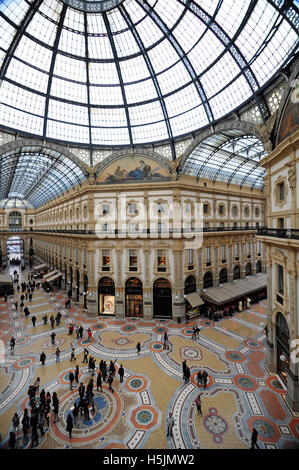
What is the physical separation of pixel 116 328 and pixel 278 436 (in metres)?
16.4

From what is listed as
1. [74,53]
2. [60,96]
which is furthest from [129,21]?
[60,96]

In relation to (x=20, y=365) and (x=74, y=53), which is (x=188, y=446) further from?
(x=74, y=53)

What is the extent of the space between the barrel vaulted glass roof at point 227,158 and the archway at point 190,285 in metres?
13.5

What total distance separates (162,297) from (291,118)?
2070 cm

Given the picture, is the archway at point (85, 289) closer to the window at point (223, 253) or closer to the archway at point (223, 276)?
the archway at point (223, 276)

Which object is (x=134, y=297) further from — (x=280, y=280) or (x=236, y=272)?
(x=236, y=272)

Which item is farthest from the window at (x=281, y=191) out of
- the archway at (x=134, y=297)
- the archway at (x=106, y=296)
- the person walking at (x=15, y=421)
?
the person walking at (x=15, y=421)

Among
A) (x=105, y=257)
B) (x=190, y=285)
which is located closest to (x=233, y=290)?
(x=190, y=285)

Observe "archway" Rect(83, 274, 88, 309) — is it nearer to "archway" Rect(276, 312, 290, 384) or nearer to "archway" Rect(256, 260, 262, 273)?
"archway" Rect(276, 312, 290, 384)

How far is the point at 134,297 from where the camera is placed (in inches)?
1050

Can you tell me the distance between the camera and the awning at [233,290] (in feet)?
89.7

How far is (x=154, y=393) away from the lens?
1429 centimetres

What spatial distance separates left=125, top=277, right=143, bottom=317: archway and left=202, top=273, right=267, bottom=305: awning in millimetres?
8204

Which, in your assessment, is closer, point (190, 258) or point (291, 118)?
point (291, 118)
